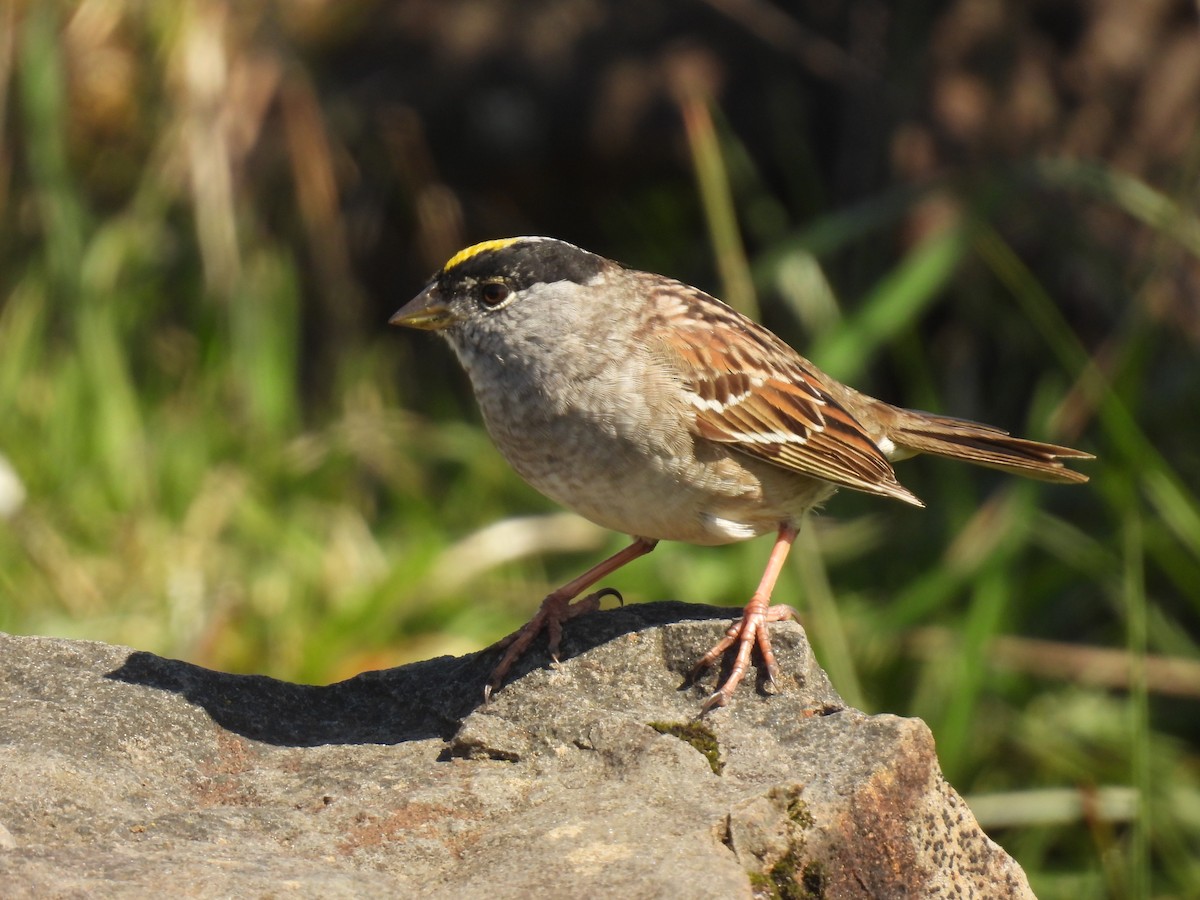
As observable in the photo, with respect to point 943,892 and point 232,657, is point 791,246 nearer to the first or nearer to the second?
point 232,657

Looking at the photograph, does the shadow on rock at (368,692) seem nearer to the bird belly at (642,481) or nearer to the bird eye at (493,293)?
the bird belly at (642,481)

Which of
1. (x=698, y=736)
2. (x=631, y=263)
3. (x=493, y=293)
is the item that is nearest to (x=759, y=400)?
(x=493, y=293)

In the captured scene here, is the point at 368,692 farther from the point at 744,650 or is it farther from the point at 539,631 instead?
the point at 744,650

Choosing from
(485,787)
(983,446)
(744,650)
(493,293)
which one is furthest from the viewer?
(983,446)

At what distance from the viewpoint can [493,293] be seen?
383 centimetres

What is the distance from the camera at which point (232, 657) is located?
18.1ft

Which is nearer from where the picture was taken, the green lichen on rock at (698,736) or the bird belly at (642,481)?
the green lichen on rock at (698,736)

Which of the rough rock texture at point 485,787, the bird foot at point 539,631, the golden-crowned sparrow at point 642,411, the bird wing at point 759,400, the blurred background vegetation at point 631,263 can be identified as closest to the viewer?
the rough rock texture at point 485,787

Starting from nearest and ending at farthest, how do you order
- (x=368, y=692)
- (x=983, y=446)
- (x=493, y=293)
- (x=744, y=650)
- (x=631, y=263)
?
1. (x=744, y=650)
2. (x=368, y=692)
3. (x=493, y=293)
4. (x=983, y=446)
5. (x=631, y=263)

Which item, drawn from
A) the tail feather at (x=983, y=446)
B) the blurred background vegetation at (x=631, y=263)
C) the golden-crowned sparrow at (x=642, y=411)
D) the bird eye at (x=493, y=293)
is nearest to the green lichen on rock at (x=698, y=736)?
the golden-crowned sparrow at (x=642, y=411)

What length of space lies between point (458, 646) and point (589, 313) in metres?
2.23

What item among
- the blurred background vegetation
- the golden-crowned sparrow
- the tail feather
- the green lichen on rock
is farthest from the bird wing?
the green lichen on rock

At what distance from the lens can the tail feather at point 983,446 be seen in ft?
13.8

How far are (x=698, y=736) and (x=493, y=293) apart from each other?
1315mm
